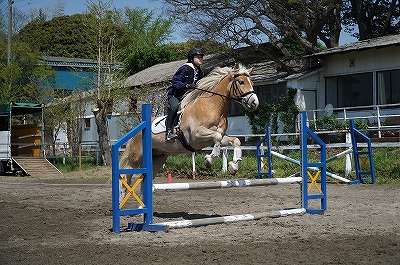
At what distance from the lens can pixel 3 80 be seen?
4538cm

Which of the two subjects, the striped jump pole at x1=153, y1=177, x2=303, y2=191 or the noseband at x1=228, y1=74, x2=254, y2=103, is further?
the noseband at x1=228, y1=74, x2=254, y2=103

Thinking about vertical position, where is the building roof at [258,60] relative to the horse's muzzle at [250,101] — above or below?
above

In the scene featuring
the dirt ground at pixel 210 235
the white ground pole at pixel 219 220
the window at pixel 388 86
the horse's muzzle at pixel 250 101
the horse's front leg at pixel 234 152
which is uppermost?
the window at pixel 388 86

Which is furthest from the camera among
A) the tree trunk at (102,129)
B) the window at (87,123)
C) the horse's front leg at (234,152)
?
the window at (87,123)

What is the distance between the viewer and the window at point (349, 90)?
27.3 m

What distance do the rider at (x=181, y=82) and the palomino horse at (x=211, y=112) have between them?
5.6 inches

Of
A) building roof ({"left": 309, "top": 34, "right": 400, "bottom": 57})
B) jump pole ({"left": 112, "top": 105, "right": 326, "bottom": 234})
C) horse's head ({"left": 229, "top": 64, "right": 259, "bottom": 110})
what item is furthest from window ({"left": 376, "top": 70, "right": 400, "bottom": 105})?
jump pole ({"left": 112, "top": 105, "right": 326, "bottom": 234})

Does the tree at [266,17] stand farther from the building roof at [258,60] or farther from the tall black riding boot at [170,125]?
the tall black riding boot at [170,125]

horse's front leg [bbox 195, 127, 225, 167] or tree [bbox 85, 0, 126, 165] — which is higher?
tree [bbox 85, 0, 126, 165]

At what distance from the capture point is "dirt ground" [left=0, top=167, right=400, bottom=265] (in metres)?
6.20

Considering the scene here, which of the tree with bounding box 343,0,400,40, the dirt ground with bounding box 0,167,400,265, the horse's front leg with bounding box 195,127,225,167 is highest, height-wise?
the tree with bounding box 343,0,400,40

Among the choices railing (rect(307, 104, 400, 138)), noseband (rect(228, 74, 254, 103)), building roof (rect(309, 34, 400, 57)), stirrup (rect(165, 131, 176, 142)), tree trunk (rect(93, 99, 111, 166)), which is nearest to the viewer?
noseband (rect(228, 74, 254, 103))

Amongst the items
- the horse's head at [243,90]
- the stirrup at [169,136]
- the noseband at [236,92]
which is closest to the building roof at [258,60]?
the horse's head at [243,90]

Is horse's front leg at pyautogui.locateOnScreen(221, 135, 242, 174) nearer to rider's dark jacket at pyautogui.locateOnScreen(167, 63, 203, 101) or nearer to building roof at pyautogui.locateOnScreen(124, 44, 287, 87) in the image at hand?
rider's dark jacket at pyautogui.locateOnScreen(167, 63, 203, 101)
